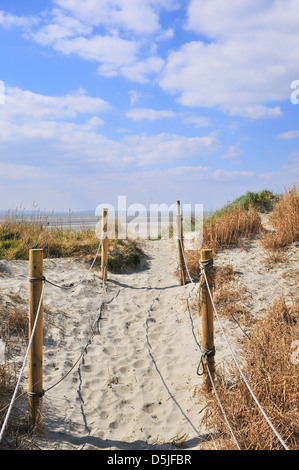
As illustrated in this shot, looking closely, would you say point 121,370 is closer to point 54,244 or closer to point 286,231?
point 286,231

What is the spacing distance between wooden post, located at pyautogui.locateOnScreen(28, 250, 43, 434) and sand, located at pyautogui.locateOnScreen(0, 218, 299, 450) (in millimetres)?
234

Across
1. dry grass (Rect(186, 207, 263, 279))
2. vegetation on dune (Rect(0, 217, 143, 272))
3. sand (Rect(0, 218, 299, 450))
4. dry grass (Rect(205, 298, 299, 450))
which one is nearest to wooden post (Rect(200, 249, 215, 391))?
dry grass (Rect(205, 298, 299, 450))

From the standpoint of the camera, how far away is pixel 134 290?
306 inches

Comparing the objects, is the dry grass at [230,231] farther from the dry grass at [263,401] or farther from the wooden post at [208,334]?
the dry grass at [263,401]

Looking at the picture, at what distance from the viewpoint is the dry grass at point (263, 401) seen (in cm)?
277

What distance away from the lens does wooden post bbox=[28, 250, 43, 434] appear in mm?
3209

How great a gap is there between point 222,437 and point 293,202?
6489 millimetres

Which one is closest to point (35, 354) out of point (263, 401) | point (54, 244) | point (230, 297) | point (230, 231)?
point (263, 401)

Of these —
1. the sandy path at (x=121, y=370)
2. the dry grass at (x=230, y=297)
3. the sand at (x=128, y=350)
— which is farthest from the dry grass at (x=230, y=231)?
the sandy path at (x=121, y=370)

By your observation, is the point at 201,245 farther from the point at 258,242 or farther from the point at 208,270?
the point at 208,270

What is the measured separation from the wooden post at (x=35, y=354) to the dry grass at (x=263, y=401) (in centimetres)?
162

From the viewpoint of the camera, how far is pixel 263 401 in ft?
10.1

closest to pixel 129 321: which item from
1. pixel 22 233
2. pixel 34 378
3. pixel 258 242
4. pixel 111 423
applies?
pixel 111 423

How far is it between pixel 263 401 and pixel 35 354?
212cm
